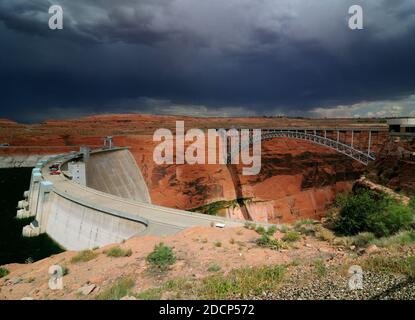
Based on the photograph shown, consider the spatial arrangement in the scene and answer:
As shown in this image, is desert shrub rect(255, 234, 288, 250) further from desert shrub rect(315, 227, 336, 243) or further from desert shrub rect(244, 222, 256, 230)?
desert shrub rect(244, 222, 256, 230)

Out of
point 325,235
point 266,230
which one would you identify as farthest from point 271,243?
point 266,230

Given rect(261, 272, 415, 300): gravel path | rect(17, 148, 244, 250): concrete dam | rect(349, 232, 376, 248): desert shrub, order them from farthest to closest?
1. rect(17, 148, 244, 250): concrete dam
2. rect(349, 232, 376, 248): desert shrub
3. rect(261, 272, 415, 300): gravel path

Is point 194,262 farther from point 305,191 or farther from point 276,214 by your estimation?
point 305,191

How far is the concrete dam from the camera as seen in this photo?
19.1 m

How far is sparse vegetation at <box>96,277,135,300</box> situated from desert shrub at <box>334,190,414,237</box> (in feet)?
30.5

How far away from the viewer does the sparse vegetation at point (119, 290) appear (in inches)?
322

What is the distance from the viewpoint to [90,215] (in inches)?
861

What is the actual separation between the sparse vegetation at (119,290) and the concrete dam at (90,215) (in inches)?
303

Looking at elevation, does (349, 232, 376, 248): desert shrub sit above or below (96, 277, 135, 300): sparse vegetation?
above

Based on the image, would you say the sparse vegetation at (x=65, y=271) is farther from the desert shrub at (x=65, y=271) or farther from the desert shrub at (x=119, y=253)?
the desert shrub at (x=119, y=253)

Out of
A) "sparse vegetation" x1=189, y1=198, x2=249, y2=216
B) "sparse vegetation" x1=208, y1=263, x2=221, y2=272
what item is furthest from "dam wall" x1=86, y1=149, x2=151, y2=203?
"sparse vegetation" x1=208, y1=263, x2=221, y2=272

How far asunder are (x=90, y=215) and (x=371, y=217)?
59.9ft

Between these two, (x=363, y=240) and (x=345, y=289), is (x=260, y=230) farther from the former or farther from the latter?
(x=345, y=289)
